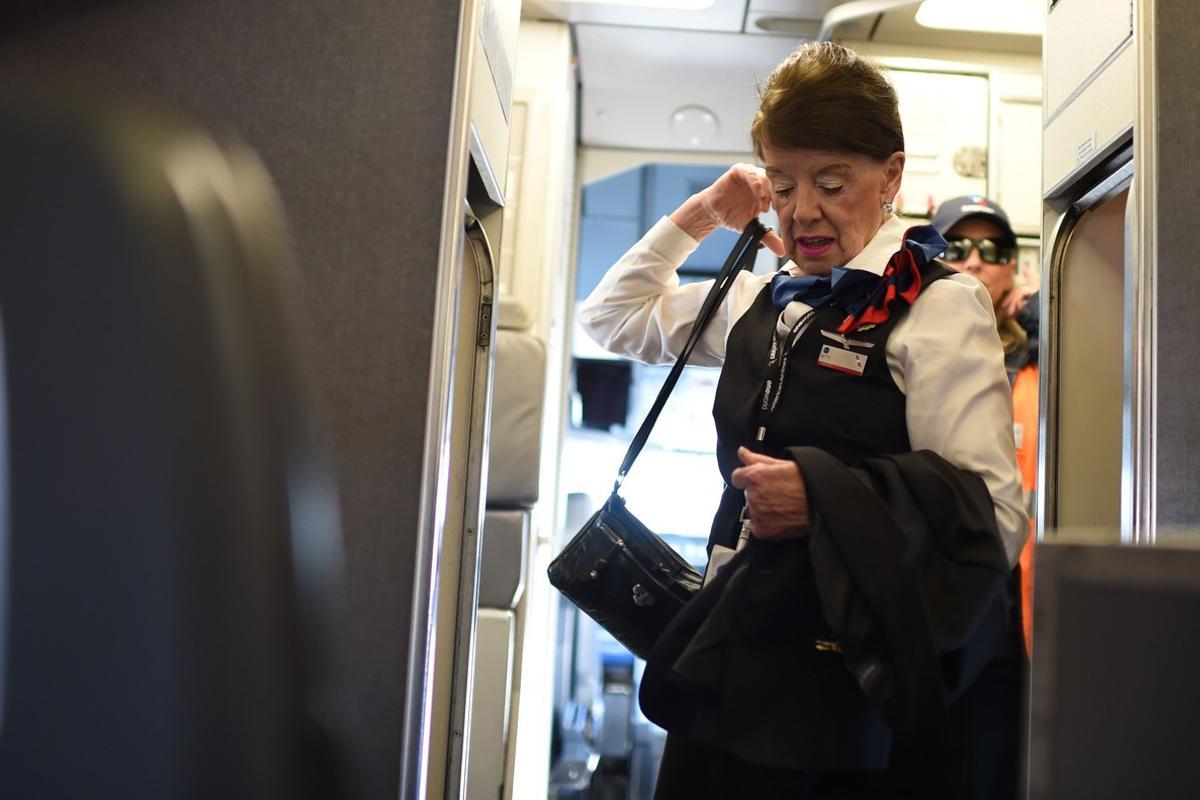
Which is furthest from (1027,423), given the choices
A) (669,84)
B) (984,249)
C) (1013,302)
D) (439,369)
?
(669,84)

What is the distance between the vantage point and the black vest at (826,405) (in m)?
1.45

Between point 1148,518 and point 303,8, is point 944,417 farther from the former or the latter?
point 303,8

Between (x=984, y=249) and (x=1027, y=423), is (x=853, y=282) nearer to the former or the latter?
(x=1027, y=423)

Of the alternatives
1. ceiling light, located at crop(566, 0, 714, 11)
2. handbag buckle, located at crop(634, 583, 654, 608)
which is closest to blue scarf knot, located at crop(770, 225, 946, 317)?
handbag buckle, located at crop(634, 583, 654, 608)

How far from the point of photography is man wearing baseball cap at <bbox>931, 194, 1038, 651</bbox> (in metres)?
2.78

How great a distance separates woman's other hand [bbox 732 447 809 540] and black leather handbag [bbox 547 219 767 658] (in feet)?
0.87

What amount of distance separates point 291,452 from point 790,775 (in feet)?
3.51

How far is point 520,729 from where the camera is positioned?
347 cm

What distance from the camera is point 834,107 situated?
60.9 inches

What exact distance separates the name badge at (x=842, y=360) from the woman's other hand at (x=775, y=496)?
179 mm

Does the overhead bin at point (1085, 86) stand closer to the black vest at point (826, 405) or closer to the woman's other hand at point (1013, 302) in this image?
the black vest at point (826, 405)

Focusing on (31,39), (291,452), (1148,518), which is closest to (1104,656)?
(291,452)

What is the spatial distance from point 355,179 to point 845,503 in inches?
32.7

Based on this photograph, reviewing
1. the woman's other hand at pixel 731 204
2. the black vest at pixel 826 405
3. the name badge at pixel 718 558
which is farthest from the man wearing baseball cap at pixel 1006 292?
the name badge at pixel 718 558
